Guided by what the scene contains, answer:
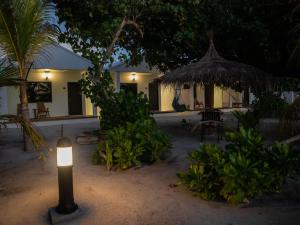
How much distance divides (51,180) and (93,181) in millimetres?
735

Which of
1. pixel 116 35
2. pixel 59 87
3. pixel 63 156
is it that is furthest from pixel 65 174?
pixel 59 87

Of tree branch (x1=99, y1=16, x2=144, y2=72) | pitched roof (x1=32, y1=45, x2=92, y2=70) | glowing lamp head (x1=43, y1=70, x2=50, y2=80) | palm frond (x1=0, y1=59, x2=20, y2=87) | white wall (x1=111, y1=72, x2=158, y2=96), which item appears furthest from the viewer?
white wall (x1=111, y1=72, x2=158, y2=96)

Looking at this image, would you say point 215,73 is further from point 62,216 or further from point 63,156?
point 62,216

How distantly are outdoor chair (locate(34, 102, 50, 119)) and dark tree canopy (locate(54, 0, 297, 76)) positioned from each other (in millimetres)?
8373

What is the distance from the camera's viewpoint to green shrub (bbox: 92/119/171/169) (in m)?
6.44

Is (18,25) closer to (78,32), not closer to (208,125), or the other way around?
(78,32)

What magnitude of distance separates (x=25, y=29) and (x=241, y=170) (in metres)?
4.21

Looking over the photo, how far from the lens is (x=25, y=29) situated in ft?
19.7

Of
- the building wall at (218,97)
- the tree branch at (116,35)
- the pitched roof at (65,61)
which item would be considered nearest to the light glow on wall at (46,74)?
the pitched roof at (65,61)

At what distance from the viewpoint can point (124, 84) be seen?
2269cm

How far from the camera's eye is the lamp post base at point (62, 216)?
163 inches

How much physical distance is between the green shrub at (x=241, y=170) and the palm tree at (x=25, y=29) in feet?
9.11

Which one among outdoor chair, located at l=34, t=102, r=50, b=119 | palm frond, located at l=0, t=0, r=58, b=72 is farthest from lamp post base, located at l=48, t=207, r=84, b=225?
outdoor chair, located at l=34, t=102, r=50, b=119

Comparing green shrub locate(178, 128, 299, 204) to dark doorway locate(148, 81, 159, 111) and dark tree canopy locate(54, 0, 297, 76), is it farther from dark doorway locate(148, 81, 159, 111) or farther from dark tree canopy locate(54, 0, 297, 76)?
dark doorway locate(148, 81, 159, 111)
